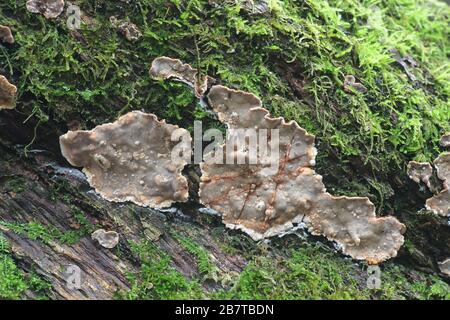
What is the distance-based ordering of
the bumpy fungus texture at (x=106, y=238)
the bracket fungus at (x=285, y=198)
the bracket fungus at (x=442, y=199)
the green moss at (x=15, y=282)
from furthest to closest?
the bracket fungus at (x=442, y=199)
the bracket fungus at (x=285, y=198)
the bumpy fungus texture at (x=106, y=238)
the green moss at (x=15, y=282)

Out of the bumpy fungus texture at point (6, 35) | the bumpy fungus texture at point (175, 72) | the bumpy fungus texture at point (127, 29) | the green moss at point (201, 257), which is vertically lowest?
the green moss at point (201, 257)

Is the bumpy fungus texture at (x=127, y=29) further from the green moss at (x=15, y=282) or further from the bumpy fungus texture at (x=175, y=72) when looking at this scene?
the green moss at (x=15, y=282)

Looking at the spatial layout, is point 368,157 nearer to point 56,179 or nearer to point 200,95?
point 200,95

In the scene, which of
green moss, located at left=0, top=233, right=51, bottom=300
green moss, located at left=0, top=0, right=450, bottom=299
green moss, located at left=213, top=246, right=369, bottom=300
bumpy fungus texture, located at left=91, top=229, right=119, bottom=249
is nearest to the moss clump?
green moss, located at left=0, top=0, right=450, bottom=299

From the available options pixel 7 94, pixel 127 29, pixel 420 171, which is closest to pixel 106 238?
pixel 7 94

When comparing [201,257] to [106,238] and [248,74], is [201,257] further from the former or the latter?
[248,74]

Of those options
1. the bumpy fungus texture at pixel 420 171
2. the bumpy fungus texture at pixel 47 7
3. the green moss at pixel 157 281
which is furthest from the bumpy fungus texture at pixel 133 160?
the bumpy fungus texture at pixel 420 171
